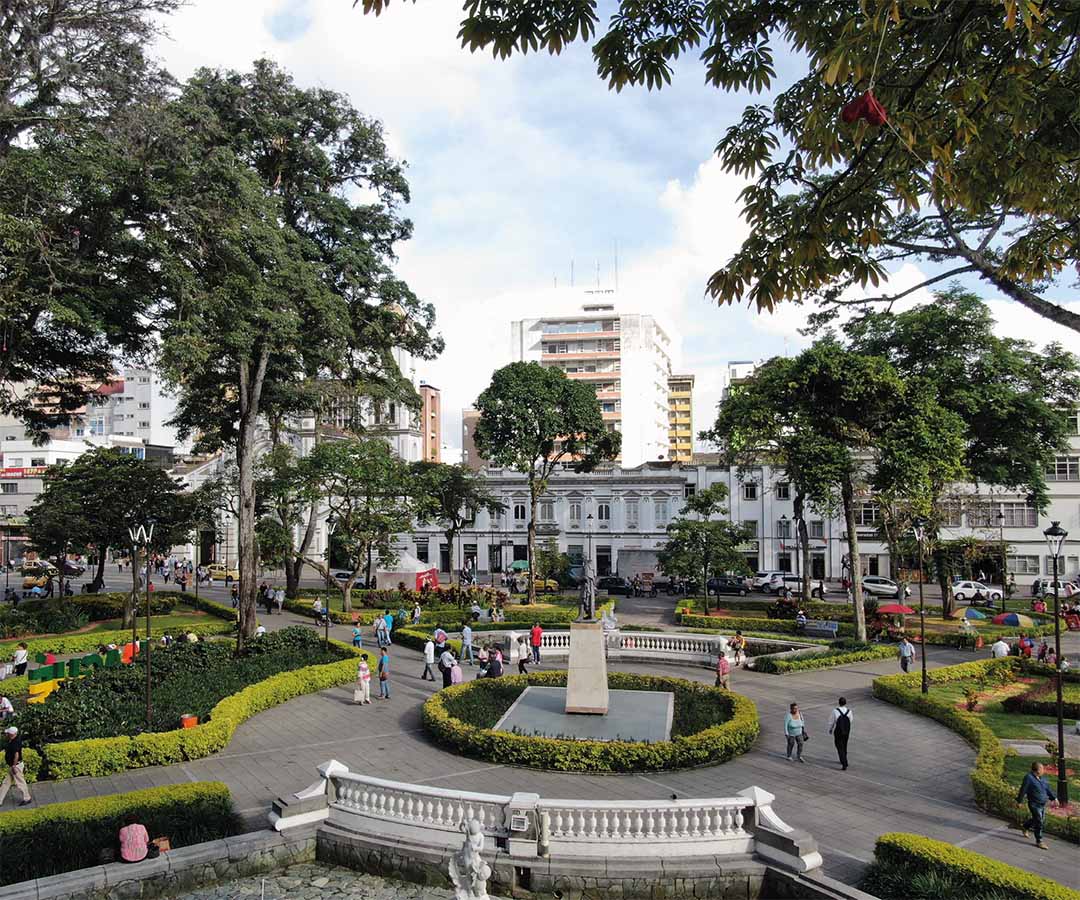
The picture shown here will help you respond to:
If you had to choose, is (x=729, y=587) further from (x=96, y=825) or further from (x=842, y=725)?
(x=96, y=825)

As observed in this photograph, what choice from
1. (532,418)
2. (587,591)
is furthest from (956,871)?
(532,418)

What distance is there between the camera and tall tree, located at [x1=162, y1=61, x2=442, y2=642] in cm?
2239

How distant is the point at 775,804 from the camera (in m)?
13.4

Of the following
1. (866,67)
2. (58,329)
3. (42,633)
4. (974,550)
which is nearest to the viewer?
(866,67)

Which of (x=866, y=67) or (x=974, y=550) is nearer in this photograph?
(x=866, y=67)

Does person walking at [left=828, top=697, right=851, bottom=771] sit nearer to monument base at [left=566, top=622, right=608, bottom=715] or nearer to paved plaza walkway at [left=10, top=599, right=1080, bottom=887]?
paved plaza walkway at [left=10, top=599, right=1080, bottom=887]

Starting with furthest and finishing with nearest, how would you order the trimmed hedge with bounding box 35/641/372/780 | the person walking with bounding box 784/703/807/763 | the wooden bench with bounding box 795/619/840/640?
the wooden bench with bounding box 795/619/840/640 < the person walking with bounding box 784/703/807/763 < the trimmed hedge with bounding box 35/641/372/780

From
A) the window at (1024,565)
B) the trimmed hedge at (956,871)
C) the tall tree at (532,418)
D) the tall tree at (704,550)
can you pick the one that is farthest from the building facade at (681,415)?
the trimmed hedge at (956,871)

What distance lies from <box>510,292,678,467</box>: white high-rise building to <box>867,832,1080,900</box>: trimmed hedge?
63.1 meters

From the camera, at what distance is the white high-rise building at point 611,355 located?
7538cm

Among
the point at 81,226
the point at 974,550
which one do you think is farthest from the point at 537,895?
the point at 974,550

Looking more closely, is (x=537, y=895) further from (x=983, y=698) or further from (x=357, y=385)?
(x=357, y=385)

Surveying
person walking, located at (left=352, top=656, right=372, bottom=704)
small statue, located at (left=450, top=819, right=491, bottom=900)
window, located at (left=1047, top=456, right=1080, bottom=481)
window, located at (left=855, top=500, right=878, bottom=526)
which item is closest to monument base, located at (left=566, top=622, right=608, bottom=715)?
person walking, located at (left=352, top=656, right=372, bottom=704)

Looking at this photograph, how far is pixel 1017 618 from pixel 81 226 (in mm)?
34035
